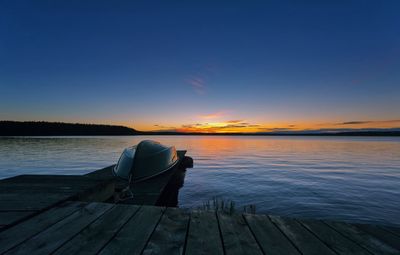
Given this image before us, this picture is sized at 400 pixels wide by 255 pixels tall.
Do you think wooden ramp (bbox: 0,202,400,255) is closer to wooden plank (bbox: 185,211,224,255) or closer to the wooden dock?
wooden plank (bbox: 185,211,224,255)

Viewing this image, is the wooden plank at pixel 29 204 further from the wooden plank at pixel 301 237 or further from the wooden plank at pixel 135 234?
the wooden plank at pixel 301 237

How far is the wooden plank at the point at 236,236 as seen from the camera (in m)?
2.40

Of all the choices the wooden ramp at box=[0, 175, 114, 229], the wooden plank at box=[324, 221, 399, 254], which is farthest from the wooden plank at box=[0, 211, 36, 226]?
the wooden plank at box=[324, 221, 399, 254]

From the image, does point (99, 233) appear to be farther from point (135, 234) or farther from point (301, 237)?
point (301, 237)

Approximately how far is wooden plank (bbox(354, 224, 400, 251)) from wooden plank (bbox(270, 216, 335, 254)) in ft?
2.91

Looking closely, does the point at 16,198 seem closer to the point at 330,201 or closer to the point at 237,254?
the point at 237,254

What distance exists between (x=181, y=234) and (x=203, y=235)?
0.89ft

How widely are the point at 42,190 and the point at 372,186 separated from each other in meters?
14.7

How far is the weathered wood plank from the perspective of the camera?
7.75 feet

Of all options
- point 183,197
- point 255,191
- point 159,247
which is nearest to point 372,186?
point 255,191

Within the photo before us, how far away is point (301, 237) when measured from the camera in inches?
107

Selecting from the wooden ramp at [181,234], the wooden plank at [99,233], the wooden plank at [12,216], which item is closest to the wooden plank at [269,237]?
the wooden ramp at [181,234]

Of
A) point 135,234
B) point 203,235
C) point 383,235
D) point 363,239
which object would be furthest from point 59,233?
point 383,235

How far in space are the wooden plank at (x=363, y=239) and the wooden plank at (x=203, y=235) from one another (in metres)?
1.67
